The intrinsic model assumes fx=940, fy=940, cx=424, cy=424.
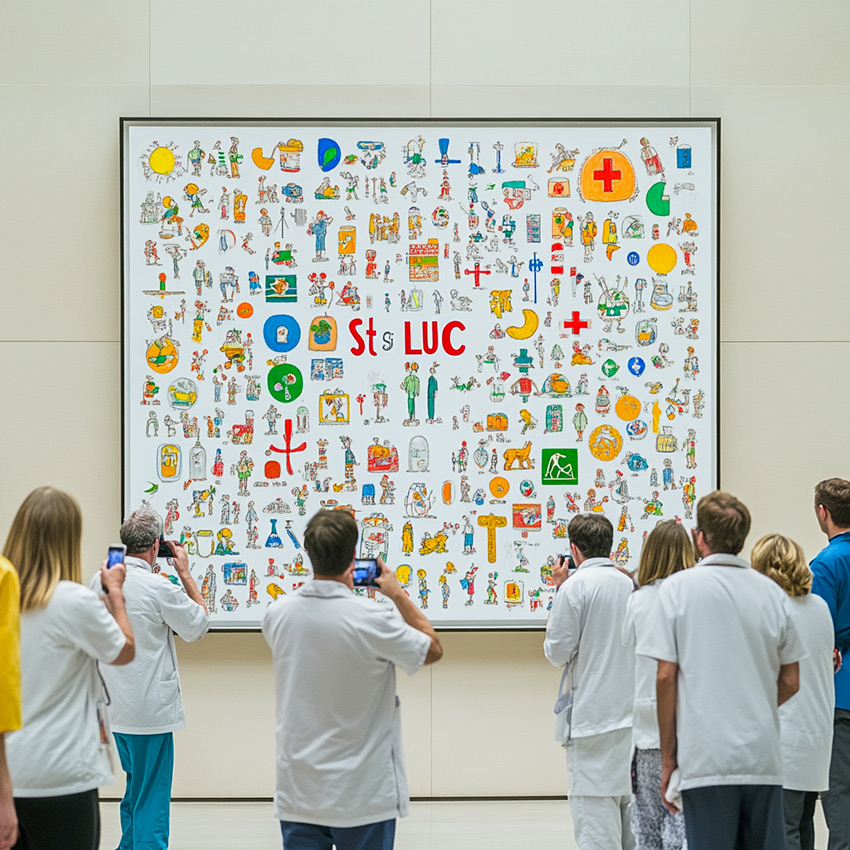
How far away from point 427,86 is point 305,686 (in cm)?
384

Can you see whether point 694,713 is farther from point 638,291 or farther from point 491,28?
point 491,28

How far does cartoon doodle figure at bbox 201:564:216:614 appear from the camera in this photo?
5.16 metres

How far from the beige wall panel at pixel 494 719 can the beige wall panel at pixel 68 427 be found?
6.79 feet

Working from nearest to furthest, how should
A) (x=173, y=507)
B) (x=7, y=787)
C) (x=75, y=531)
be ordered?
(x=7, y=787)
(x=75, y=531)
(x=173, y=507)

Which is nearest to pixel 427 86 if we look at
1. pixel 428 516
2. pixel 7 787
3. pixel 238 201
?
pixel 238 201

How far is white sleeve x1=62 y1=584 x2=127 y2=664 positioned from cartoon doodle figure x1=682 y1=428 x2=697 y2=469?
3.58 meters

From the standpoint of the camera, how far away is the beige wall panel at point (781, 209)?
538 cm

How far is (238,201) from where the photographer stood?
5.22 meters

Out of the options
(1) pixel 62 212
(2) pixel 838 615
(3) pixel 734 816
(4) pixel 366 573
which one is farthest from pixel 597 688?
(1) pixel 62 212

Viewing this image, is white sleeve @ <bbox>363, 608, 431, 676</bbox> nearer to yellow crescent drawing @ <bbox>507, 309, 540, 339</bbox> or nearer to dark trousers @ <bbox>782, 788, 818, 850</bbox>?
dark trousers @ <bbox>782, 788, 818, 850</bbox>

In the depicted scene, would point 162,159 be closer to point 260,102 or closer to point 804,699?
point 260,102

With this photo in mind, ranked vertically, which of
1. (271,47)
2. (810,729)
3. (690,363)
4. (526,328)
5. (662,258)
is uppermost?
(271,47)

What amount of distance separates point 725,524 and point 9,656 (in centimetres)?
192

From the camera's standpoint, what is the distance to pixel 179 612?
3.87 metres
